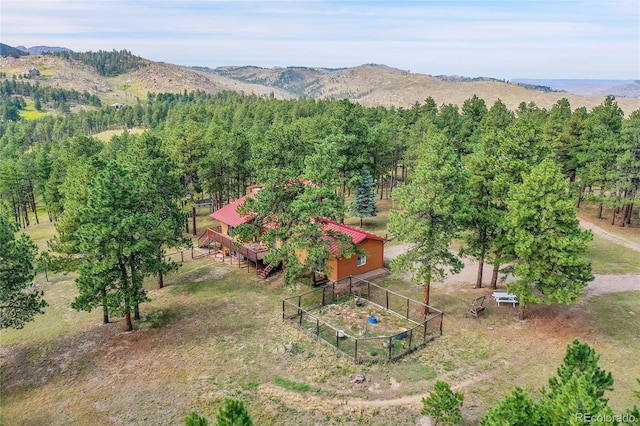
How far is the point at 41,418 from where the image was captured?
58.5 feet

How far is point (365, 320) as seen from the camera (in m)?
25.2

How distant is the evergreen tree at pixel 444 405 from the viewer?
1542 centimetres

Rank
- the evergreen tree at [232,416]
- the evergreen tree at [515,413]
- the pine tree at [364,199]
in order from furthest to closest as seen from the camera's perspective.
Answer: the pine tree at [364,199]
the evergreen tree at [515,413]
the evergreen tree at [232,416]

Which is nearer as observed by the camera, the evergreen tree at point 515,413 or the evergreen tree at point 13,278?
the evergreen tree at point 515,413

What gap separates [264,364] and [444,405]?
9.11 metres

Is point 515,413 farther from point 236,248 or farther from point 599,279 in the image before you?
point 236,248

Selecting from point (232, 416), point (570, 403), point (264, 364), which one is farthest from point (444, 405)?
point (264, 364)

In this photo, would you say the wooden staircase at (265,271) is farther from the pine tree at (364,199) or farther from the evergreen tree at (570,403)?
the evergreen tree at (570,403)

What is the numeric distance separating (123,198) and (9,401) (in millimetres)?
10318

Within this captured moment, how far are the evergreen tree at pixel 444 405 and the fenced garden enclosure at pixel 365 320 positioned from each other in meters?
4.73

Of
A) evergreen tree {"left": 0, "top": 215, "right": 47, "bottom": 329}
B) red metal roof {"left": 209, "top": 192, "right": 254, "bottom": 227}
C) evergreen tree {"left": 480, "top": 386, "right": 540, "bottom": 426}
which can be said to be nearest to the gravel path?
red metal roof {"left": 209, "top": 192, "right": 254, "bottom": 227}

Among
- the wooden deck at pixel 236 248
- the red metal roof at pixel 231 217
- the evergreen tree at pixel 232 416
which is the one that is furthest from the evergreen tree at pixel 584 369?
the red metal roof at pixel 231 217

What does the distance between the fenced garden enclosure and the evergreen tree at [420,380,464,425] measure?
4735mm

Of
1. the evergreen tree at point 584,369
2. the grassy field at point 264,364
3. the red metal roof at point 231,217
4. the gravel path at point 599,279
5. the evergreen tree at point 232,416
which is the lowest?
the grassy field at point 264,364
